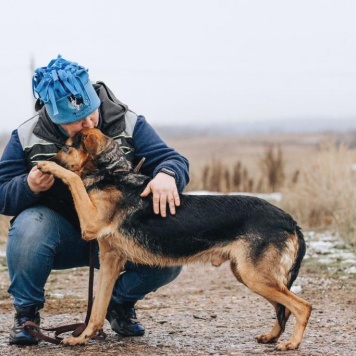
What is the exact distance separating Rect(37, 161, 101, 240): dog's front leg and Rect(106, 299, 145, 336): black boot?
2.51ft

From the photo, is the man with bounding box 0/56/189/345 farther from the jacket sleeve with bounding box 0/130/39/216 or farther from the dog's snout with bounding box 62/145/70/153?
the dog's snout with bounding box 62/145/70/153

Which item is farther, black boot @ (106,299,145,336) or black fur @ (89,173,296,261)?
black boot @ (106,299,145,336)

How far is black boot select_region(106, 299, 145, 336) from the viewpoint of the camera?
568cm

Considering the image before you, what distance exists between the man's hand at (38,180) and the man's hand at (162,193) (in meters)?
0.62

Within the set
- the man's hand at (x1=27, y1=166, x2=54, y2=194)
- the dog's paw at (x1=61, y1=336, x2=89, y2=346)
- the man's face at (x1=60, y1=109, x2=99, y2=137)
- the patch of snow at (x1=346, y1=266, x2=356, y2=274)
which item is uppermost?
the man's face at (x1=60, y1=109, x2=99, y2=137)

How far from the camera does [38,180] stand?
206 inches

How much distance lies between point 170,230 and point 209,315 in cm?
164

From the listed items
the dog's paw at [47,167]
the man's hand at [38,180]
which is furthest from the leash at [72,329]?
the dog's paw at [47,167]

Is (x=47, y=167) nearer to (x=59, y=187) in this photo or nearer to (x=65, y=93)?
(x=59, y=187)

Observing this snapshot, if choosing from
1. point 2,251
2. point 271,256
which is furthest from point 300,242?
point 2,251

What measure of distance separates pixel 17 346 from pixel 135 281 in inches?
35.1

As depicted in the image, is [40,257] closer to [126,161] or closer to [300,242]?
[126,161]

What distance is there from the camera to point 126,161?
17.8ft

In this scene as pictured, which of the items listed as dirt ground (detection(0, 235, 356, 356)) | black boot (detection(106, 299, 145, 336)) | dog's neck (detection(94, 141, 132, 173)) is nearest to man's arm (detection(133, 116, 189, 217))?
dog's neck (detection(94, 141, 132, 173))
